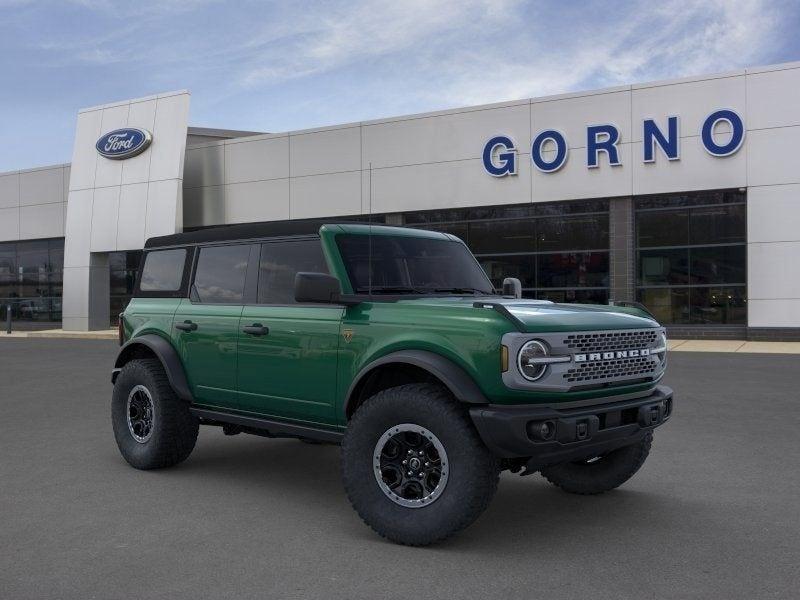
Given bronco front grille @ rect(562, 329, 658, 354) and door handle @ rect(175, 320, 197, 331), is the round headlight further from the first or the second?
door handle @ rect(175, 320, 197, 331)

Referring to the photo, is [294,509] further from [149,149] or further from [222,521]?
[149,149]

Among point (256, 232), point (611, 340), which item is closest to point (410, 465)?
point (611, 340)

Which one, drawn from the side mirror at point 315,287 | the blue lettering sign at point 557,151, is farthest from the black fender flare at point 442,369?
the blue lettering sign at point 557,151

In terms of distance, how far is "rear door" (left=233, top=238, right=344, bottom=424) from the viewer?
514cm

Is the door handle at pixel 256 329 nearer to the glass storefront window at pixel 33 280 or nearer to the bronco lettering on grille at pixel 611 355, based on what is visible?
the bronco lettering on grille at pixel 611 355

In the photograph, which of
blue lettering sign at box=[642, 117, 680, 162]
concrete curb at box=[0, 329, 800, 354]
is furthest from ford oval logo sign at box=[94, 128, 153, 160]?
concrete curb at box=[0, 329, 800, 354]

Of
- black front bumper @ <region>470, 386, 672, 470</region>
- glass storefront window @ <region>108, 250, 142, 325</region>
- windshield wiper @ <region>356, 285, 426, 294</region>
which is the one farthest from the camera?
glass storefront window @ <region>108, 250, 142, 325</region>

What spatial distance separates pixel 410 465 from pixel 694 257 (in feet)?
65.3

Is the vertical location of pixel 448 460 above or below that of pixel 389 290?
below

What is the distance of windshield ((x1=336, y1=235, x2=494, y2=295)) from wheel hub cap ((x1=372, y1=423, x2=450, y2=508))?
1.12 meters

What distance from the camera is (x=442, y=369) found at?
14.5 feet

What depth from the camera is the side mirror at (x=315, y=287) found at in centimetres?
472

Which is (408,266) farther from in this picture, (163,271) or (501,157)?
(501,157)

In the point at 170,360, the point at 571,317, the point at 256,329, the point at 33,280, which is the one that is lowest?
the point at 170,360
